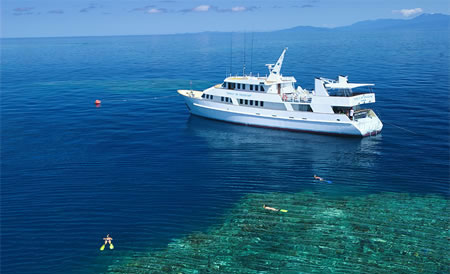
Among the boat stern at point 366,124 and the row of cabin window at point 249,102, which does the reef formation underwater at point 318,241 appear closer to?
the boat stern at point 366,124

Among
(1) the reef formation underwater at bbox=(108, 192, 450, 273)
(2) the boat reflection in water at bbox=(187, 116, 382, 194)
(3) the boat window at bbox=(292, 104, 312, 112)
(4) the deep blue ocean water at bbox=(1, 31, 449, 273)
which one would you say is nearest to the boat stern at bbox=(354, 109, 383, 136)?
(4) the deep blue ocean water at bbox=(1, 31, 449, 273)

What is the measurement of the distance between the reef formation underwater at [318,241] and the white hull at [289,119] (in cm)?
1840

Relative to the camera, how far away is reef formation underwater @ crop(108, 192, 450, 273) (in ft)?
75.4

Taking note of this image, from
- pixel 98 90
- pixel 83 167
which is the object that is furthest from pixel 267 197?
pixel 98 90

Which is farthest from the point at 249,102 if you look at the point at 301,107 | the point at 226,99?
the point at 301,107

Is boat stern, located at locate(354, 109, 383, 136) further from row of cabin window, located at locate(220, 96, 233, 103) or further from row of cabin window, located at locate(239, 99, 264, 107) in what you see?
row of cabin window, located at locate(220, 96, 233, 103)

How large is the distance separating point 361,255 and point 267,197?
10626 millimetres

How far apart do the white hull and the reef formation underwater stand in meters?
18.4

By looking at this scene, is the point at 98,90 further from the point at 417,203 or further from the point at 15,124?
the point at 417,203

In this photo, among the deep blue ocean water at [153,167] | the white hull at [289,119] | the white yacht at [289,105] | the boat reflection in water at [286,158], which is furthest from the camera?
the white yacht at [289,105]

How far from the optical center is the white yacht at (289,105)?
48812 millimetres

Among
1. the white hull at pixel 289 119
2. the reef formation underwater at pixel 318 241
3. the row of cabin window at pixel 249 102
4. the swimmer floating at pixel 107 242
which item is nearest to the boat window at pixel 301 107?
the white hull at pixel 289 119

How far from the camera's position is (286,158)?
4219 cm

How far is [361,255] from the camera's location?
23844mm
